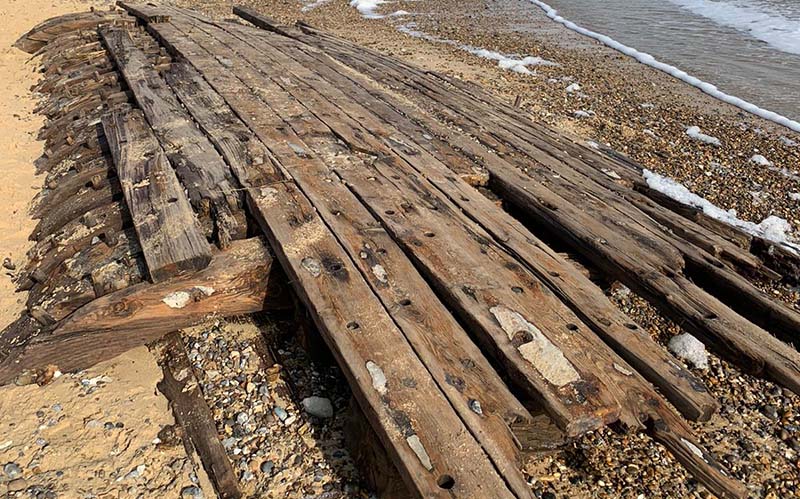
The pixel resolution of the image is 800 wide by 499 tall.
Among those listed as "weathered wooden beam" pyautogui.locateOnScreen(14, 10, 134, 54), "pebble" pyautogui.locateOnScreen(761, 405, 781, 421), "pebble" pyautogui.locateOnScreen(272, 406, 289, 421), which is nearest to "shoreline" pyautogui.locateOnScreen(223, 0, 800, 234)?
"pebble" pyautogui.locateOnScreen(761, 405, 781, 421)

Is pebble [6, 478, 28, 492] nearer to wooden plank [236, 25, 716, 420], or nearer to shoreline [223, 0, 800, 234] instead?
wooden plank [236, 25, 716, 420]

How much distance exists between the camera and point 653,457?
338 centimetres

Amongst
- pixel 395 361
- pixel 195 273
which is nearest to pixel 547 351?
pixel 395 361

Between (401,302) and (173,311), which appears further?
(173,311)

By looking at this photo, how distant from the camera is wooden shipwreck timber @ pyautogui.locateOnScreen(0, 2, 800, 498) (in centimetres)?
257

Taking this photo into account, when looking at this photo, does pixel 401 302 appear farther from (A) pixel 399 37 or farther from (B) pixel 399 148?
(A) pixel 399 37

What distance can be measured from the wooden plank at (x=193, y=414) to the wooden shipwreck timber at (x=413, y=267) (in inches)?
0.7

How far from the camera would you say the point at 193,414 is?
323 cm

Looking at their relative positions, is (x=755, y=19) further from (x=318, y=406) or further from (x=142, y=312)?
(x=142, y=312)

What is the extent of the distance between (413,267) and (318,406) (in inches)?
38.7

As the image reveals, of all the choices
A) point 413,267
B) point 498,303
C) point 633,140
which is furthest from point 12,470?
point 633,140

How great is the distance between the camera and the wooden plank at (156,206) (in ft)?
11.0

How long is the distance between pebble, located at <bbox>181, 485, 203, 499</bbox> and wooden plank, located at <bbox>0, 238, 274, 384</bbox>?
38.4 inches

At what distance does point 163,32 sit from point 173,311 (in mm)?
7013
